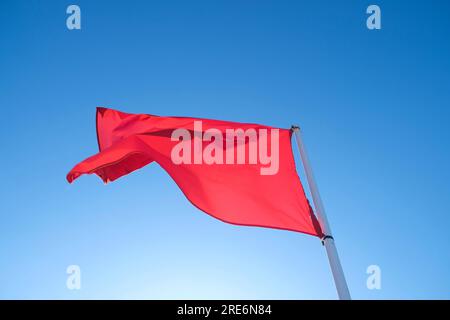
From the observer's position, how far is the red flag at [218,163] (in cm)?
660

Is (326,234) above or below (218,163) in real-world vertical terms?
below

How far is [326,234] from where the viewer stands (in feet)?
20.7

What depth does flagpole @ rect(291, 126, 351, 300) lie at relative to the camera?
5.63 m

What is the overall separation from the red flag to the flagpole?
135mm

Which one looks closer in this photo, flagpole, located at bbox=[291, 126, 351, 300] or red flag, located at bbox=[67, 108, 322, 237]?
flagpole, located at bbox=[291, 126, 351, 300]

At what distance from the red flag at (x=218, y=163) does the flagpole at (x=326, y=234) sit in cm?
14

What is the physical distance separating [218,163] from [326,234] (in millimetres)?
2103

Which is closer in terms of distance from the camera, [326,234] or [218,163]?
[326,234]

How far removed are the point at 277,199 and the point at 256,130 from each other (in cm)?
167

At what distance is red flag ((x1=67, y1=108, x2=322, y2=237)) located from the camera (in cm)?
660
